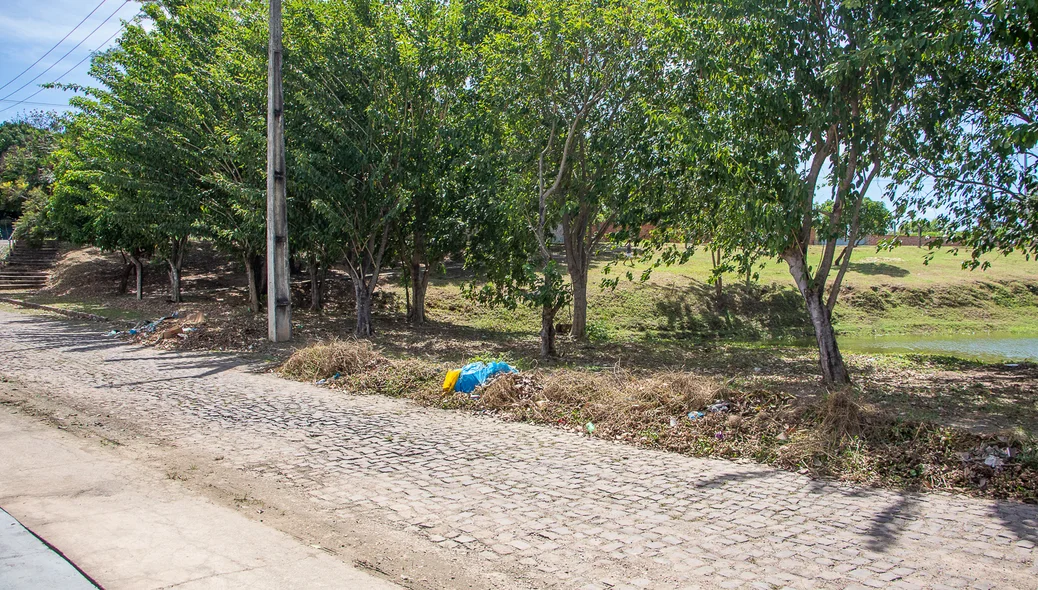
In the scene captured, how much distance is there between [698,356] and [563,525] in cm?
1123

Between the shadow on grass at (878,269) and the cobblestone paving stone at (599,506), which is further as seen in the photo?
the shadow on grass at (878,269)

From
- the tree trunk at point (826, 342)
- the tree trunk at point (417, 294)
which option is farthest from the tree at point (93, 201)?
the tree trunk at point (826, 342)

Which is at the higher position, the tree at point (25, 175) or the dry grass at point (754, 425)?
the tree at point (25, 175)

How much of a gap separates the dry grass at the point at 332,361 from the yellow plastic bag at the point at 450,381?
1865 mm

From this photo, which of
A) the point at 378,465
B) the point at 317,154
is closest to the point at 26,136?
the point at 317,154

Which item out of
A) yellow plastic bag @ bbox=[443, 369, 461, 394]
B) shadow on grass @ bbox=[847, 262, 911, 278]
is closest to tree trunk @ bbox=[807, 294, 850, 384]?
yellow plastic bag @ bbox=[443, 369, 461, 394]

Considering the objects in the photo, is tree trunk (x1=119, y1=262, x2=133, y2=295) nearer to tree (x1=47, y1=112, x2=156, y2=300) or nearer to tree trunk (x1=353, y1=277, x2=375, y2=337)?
tree (x1=47, y1=112, x2=156, y2=300)

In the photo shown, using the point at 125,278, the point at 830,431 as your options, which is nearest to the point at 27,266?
the point at 125,278

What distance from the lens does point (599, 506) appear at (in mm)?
5691

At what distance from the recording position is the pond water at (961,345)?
18.8 meters

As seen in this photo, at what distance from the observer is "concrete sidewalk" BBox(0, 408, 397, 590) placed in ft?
13.9

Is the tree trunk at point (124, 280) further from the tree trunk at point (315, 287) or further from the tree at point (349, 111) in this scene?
the tree at point (349, 111)

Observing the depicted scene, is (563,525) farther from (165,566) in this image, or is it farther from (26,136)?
(26,136)

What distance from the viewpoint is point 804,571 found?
4418 mm
